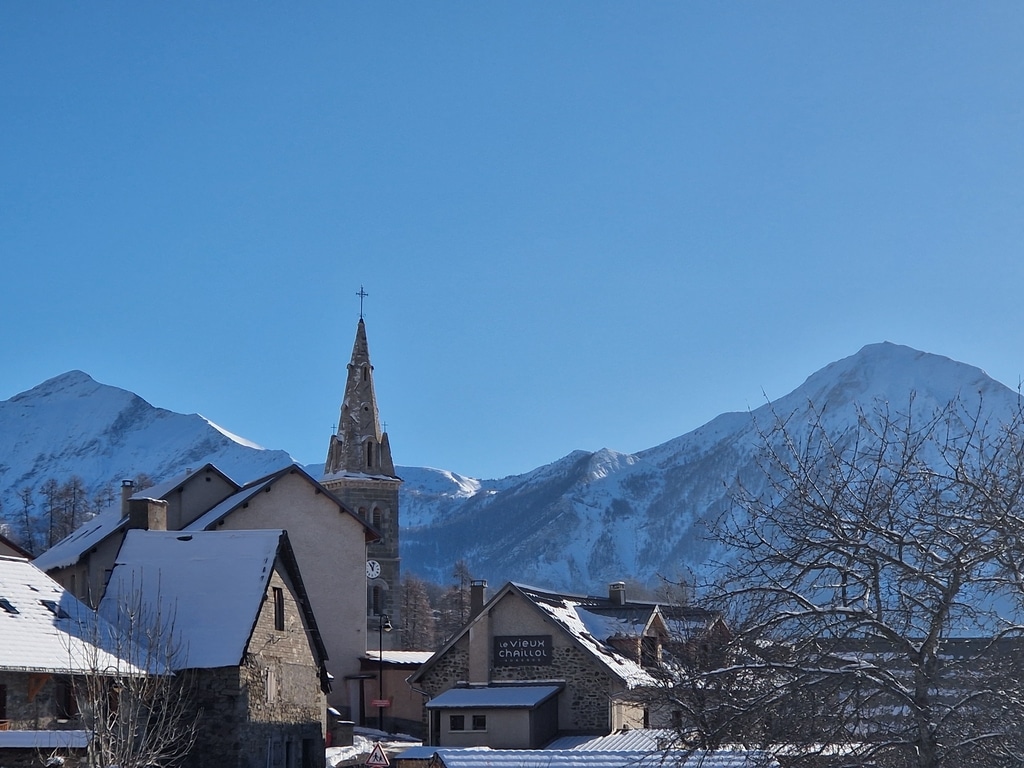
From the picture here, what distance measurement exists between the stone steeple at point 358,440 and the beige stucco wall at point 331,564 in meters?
20.4

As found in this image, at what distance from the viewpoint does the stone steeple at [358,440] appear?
77.0 meters

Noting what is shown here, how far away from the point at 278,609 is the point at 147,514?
745 cm

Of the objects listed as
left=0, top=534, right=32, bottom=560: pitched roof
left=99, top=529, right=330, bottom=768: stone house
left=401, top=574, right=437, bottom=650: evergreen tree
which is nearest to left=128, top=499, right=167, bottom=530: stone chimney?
left=99, top=529, right=330, bottom=768: stone house

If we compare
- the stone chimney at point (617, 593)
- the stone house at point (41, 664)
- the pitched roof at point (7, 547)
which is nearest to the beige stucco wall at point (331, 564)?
the pitched roof at point (7, 547)

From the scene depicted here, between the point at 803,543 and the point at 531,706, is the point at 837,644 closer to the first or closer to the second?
the point at 803,543

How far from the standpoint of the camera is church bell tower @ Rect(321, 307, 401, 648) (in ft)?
243

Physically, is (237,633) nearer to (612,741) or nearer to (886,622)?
(612,741)

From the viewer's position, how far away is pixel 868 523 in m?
16.4

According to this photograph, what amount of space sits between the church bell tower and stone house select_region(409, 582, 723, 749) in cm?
2734

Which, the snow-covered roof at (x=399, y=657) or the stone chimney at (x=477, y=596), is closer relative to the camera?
the stone chimney at (x=477, y=596)

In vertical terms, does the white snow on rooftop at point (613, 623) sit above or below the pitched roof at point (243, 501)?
below

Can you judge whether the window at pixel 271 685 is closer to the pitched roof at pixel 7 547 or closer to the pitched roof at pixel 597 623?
the pitched roof at pixel 597 623

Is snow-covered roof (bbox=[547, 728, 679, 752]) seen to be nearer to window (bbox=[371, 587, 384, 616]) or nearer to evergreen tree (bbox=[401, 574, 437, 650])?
window (bbox=[371, 587, 384, 616])

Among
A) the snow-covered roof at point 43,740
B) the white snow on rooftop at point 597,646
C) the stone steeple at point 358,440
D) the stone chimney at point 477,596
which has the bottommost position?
the snow-covered roof at point 43,740
